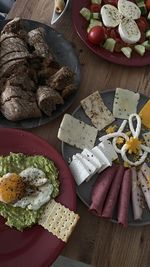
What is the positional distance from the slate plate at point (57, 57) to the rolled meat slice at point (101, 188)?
0.38 metres

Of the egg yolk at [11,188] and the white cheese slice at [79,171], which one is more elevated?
the egg yolk at [11,188]

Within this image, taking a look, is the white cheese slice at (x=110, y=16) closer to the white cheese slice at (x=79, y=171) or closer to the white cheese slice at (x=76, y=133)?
the white cheese slice at (x=76, y=133)

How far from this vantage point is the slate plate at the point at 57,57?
2.02m

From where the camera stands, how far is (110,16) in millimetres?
2312

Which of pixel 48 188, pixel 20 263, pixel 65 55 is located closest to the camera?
pixel 20 263

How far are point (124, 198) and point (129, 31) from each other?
3.13 ft

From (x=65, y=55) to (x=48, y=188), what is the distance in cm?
78

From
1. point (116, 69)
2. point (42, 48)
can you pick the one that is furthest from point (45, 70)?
point (116, 69)

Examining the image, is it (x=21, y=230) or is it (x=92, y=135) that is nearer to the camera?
(x=21, y=230)

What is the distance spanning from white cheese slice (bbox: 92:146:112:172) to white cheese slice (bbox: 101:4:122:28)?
2.50ft

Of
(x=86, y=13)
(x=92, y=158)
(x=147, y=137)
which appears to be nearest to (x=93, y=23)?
(x=86, y=13)

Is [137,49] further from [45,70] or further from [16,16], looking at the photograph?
[16,16]

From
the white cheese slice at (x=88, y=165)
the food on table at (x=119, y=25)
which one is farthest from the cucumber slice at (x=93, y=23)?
the white cheese slice at (x=88, y=165)

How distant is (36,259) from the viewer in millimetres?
1637
